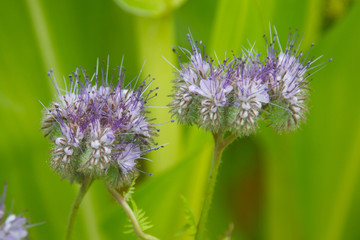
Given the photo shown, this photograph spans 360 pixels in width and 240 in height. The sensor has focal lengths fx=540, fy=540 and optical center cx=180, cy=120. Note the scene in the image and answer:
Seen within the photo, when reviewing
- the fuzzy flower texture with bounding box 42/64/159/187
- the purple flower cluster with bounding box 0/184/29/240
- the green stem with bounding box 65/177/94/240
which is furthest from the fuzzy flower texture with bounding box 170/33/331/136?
the purple flower cluster with bounding box 0/184/29/240

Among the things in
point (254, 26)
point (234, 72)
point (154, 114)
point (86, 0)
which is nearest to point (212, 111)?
→ point (234, 72)

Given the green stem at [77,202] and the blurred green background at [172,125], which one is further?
the blurred green background at [172,125]

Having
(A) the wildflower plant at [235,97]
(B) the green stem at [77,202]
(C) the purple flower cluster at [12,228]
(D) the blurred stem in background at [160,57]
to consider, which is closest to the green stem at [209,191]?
(A) the wildflower plant at [235,97]

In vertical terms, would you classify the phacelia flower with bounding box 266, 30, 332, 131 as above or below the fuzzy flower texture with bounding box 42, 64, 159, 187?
above

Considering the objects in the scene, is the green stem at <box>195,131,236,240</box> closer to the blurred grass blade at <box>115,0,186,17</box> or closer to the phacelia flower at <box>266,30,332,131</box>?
the phacelia flower at <box>266,30,332,131</box>

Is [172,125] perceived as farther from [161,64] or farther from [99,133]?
[99,133]

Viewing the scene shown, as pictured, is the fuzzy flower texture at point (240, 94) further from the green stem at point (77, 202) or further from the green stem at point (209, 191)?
the green stem at point (77, 202)

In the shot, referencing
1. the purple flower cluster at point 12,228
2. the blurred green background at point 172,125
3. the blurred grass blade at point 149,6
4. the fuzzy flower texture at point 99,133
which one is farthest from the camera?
the blurred green background at point 172,125
